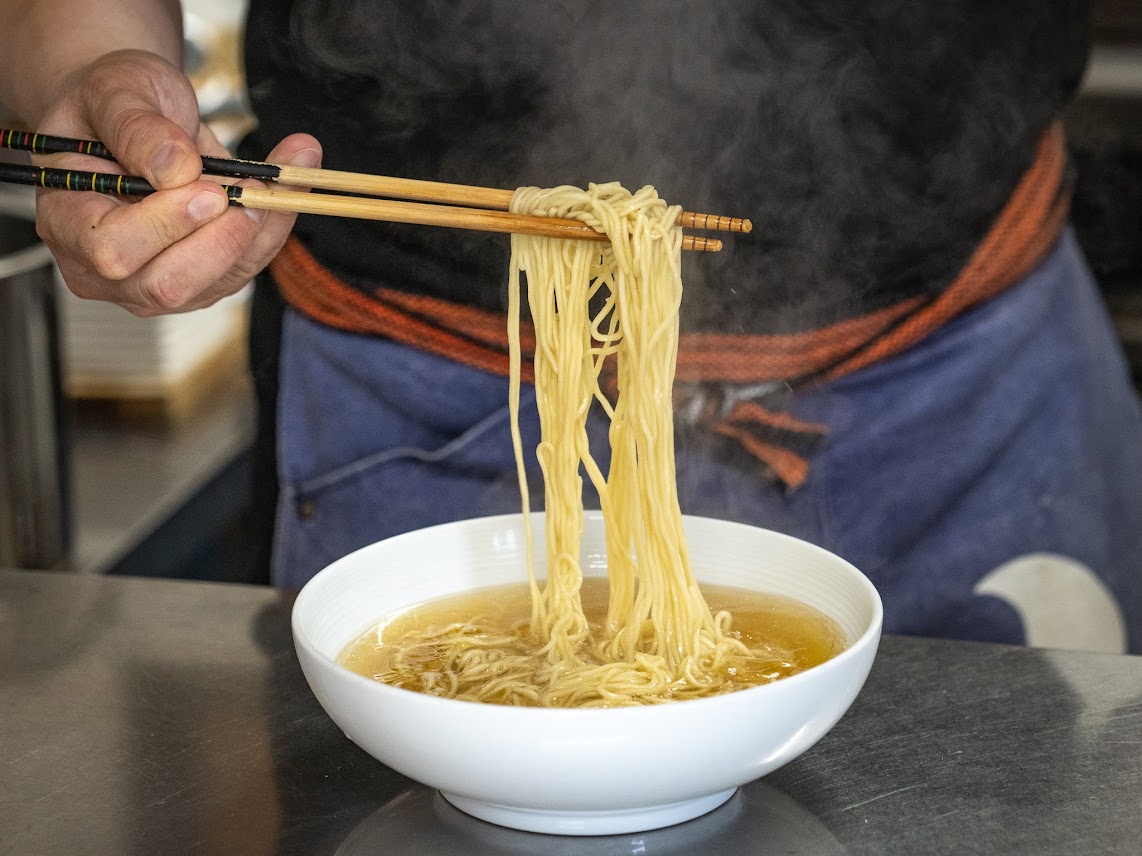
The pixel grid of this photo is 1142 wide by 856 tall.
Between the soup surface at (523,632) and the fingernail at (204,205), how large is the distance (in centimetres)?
51

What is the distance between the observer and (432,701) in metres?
1.06

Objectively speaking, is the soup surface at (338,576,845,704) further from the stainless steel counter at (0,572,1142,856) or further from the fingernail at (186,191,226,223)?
the fingernail at (186,191,226,223)

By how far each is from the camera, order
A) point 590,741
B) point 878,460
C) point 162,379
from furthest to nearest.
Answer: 1. point 162,379
2. point 878,460
3. point 590,741

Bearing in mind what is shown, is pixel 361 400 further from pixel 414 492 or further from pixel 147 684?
pixel 147 684

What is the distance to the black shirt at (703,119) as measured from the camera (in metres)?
1.97

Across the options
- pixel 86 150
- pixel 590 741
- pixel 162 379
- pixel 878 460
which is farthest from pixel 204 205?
pixel 162 379

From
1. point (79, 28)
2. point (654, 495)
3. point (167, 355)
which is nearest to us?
point (654, 495)

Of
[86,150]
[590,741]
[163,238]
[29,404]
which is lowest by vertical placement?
[29,404]

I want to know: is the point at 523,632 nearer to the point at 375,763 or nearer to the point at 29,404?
the point at 375,763

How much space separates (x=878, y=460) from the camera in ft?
6.98

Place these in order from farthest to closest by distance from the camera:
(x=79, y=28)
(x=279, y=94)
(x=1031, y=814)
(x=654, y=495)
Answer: (x=279, y=94) < (x=79, y=28) < (x=654, y=495) < (x=1031, y=814)

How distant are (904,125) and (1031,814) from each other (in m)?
1.14

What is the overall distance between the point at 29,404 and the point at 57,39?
4.61ft

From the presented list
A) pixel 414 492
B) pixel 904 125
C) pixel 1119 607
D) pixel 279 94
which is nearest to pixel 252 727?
pixel 414 492
